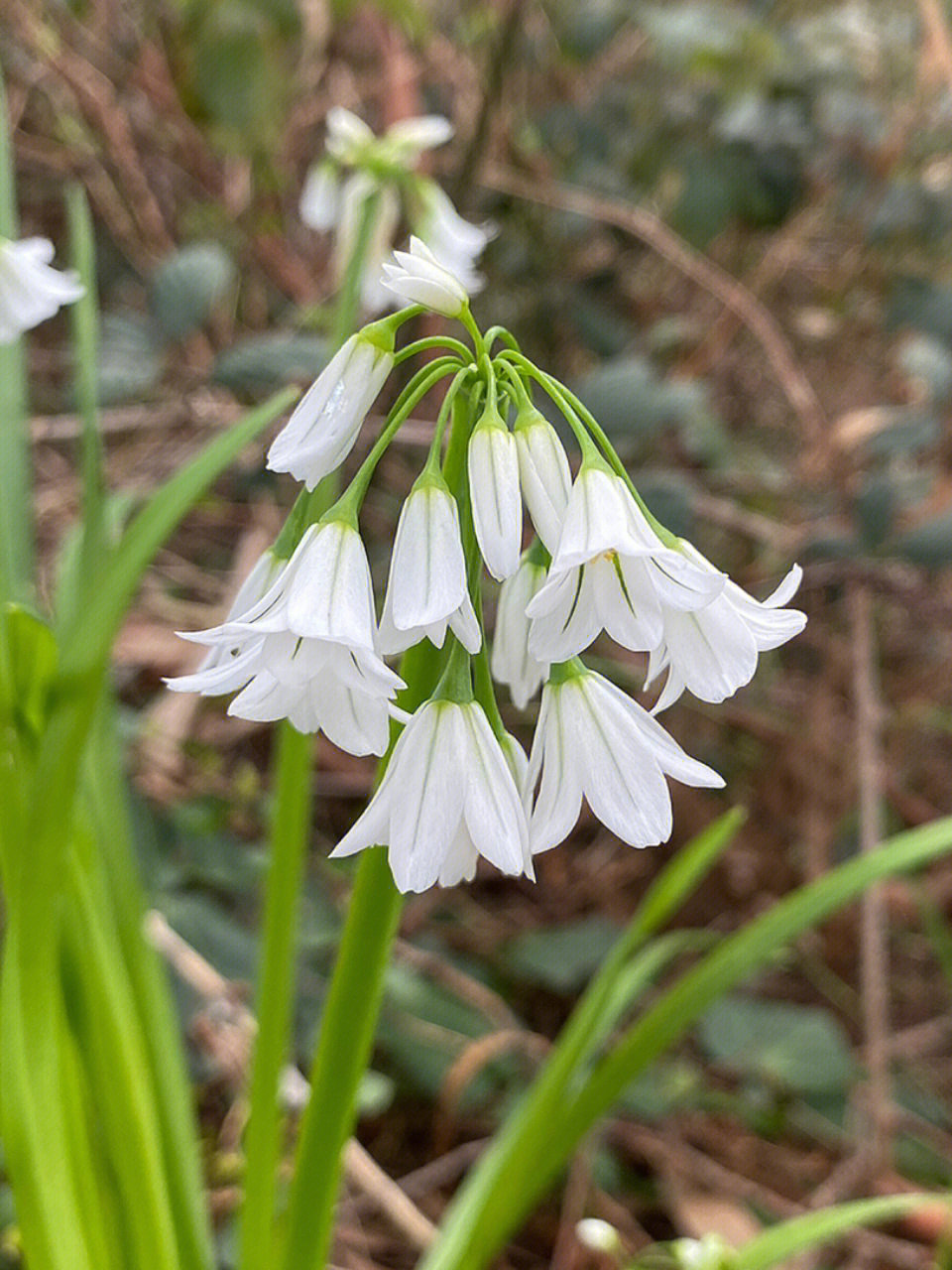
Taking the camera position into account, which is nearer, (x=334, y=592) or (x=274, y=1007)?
(x=334, y=592)

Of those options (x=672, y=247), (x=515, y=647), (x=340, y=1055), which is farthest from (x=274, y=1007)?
(x=672, y=247)

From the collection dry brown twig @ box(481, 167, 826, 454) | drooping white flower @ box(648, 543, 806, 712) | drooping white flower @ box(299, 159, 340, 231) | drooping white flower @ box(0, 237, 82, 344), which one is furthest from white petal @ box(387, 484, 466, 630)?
dry brown twig @ box(481, 167, 826, 454)

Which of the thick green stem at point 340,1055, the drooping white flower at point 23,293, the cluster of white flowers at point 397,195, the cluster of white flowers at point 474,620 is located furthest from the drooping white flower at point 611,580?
the cluster of white flowers at point 397,195

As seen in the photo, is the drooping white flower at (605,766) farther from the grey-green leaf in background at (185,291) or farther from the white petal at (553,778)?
the grey-green leaf in background at (185,291)

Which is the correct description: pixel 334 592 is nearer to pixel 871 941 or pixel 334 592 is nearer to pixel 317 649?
pixel 317 649

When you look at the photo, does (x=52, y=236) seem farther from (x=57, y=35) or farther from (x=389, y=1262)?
(x=389, y=1262)

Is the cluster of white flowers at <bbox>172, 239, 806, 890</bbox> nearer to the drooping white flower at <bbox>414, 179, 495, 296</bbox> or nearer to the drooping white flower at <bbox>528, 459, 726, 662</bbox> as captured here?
the drooping white flower at <bbox>528, 459, 726, 662</bbox>

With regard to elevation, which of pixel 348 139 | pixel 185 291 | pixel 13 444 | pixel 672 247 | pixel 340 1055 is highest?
pixel 672 247
